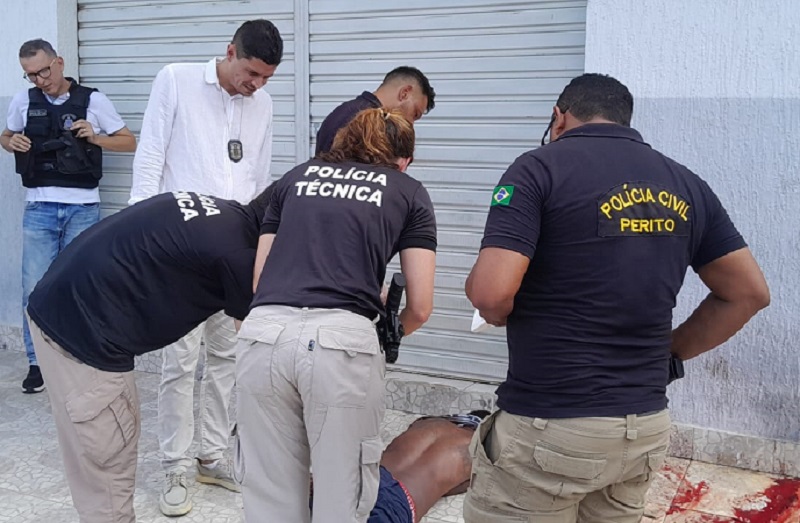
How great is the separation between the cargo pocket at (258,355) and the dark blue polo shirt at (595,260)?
2.20 ft

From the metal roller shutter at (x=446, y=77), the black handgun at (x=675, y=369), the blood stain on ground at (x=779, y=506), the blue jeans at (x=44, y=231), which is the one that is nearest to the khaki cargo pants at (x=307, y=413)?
the black handgun at (x=675, y=369)

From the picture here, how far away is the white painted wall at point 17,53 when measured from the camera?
5688mm

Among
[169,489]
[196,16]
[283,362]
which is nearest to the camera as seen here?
[283,362]

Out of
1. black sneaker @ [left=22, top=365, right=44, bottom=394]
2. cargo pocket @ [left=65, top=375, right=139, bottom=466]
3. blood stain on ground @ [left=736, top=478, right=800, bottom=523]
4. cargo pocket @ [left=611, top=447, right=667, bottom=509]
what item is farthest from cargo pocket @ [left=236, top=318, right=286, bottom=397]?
black sneaker @ [left=22, top=365, right=44, bottom=394]

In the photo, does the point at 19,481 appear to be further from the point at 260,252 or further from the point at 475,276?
the point at 475,276

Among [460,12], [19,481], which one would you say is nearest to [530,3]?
[460,12]

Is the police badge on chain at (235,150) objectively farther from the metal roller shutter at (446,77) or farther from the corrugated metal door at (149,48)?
the corrugated metal door at (149,48)

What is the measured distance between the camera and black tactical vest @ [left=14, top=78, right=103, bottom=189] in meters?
4.94

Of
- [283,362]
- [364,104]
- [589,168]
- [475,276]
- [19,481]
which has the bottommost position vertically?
[19,481]

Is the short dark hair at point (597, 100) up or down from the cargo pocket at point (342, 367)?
up

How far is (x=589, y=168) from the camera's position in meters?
2.06

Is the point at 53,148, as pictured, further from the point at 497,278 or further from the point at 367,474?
the point at 497,278

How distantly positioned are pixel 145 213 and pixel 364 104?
1299mm

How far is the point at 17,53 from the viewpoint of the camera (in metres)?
5.71
